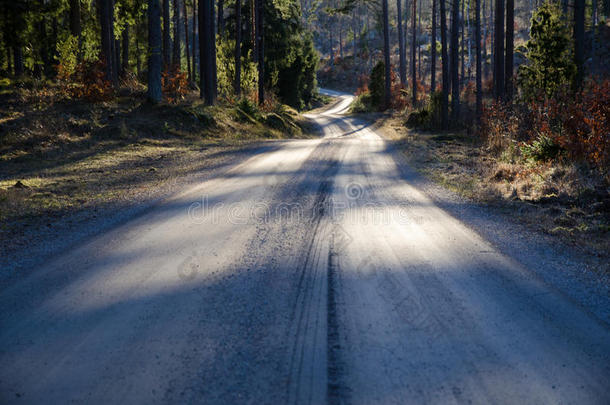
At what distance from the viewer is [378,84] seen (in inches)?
1559

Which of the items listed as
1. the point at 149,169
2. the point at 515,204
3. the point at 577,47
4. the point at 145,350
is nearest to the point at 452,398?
the point at 145,350

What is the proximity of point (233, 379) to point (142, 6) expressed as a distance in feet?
60.1

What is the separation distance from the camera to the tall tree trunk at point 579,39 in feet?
49.5

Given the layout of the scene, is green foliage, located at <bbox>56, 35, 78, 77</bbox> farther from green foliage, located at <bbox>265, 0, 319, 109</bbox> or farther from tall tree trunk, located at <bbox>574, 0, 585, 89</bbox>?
green foliage, located at <bbox>265, 0, 319, 109</bbox>

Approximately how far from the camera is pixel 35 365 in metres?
2.41

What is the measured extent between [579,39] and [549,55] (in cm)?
222

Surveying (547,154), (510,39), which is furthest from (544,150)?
(510,39)

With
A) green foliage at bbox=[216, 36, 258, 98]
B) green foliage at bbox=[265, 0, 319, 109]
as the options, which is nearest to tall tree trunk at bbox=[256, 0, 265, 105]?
green foliage at bbox=[216, 36, 258, 98]

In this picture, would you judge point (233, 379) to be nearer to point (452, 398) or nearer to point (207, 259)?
point (452, 398)

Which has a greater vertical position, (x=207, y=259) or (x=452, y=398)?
(x=207, y=259)

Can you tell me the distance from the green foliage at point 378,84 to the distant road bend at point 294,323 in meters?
35.8

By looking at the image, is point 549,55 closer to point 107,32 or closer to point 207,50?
point 207,50

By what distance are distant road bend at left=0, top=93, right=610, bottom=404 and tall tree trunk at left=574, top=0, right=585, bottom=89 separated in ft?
45.6

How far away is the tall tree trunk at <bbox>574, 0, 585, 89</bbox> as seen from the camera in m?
15.1
